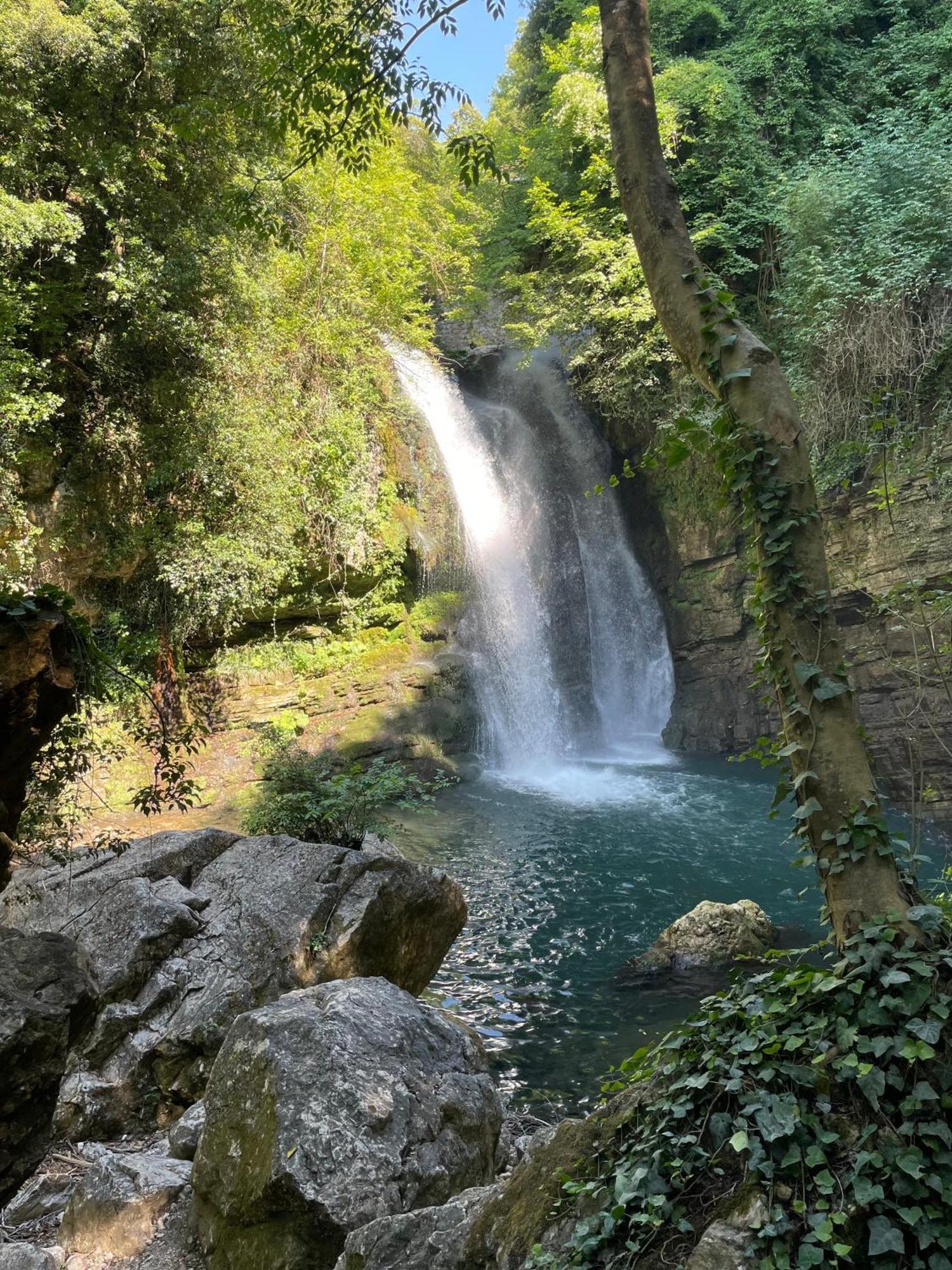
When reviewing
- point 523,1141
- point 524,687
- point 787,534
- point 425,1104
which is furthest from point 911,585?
point 524,687

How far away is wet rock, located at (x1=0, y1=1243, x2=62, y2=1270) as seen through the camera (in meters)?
3.26

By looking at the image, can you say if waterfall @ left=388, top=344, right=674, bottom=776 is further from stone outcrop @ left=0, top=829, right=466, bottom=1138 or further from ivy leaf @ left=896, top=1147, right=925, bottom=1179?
ivy leaf @ left=896, top=1147, right=925, bottom=1179

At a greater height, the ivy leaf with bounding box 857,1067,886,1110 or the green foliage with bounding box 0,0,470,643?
the green foliage with bounding box 0,0,470,643

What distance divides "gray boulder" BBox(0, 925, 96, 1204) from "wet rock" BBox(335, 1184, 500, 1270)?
1.56m

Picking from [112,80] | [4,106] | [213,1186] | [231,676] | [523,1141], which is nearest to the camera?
[213,1186]

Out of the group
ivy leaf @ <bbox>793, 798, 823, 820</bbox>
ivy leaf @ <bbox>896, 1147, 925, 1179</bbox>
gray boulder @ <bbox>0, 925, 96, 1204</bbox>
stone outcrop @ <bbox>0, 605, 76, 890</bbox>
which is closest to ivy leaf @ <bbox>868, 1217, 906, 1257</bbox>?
ivy leaf @ <bbox>896, 1147, 925, 1179</bbox>

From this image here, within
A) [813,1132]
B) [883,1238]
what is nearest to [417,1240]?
[813,1132]

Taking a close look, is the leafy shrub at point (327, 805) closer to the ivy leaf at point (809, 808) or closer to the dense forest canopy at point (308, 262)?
the dense forest canopy at point (308, 262)

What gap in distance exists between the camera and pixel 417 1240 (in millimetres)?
2445

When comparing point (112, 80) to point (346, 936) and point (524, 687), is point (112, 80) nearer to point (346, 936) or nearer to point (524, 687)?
point (346, 936)

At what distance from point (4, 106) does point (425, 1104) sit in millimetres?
10593

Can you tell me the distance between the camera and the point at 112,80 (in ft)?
30.2

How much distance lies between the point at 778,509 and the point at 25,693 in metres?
3.17

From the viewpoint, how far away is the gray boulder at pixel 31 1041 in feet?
10.4
